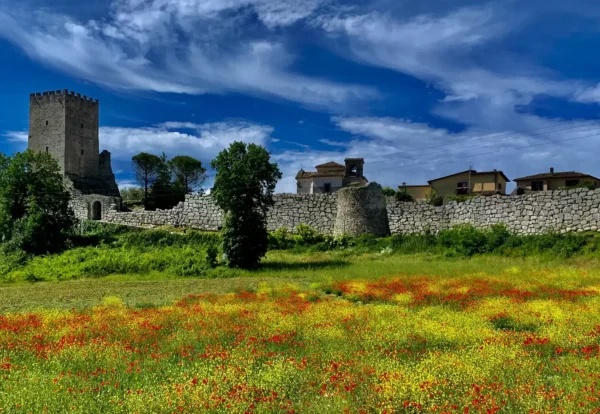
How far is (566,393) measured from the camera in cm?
689

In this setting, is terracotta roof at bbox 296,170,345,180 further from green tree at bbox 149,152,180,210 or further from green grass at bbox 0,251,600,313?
green grass at bbox 0,251,600,313

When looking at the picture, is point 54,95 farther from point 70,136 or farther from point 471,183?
point 471,183

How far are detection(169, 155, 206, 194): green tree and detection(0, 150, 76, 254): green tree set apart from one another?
27165mm

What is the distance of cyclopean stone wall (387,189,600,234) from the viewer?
89.5 feet

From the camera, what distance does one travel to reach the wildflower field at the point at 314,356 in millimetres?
6820

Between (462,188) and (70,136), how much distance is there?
44968 millimetres

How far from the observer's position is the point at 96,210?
51.0 meters

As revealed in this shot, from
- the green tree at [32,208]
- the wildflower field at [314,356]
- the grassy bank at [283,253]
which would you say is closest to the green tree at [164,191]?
the green tree at [32,208]

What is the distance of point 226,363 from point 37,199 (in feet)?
112

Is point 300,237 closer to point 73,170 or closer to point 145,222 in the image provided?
point 145,222

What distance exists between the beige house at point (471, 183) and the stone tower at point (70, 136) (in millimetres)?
38299

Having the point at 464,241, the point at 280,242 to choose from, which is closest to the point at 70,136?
the point at 280,242

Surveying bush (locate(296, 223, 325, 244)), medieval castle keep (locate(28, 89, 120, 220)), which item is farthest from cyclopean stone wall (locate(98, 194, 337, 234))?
medieval castle keep (locate(28, 89, 120, 220))

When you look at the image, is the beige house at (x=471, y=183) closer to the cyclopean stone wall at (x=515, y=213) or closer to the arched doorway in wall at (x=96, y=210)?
the cyclopean stone wall at (x=515, y=213)
